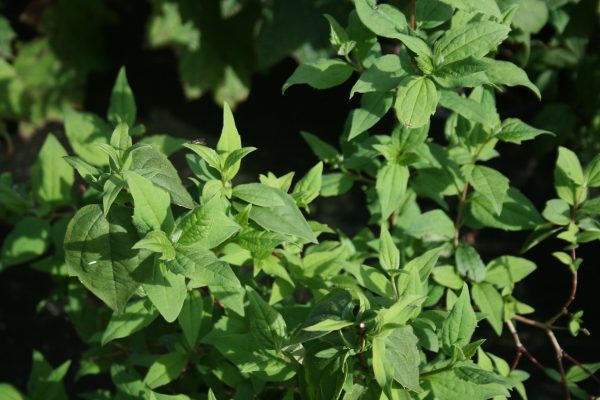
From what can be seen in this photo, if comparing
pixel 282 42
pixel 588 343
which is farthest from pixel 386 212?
pixel 282 42

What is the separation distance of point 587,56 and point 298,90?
1512mm

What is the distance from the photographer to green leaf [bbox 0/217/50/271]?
5.93ft

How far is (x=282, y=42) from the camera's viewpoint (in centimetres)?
324

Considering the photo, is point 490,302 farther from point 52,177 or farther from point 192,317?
point 52,177

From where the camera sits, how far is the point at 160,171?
1.33 m

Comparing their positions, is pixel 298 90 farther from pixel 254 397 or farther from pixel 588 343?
pixel 254 397

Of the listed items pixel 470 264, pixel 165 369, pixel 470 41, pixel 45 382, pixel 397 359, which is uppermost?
pixel 470 41

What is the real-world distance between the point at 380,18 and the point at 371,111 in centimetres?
21

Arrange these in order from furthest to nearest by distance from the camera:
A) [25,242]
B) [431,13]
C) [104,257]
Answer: [25,242], [431,13], [104,257]

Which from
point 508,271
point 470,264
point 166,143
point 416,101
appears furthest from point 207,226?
point 508,271

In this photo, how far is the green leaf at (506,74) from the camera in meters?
1.43

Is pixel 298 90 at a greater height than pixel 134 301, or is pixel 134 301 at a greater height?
pixel 134 301

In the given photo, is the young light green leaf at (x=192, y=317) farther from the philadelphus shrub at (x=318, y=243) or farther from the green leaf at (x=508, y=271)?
the green leaf at (x=508, y=271)

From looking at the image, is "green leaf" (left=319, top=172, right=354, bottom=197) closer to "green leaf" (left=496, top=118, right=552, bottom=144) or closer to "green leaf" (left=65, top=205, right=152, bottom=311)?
"green leaf" (left=496, top=118, right=552, bottom=144)
